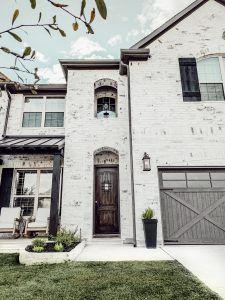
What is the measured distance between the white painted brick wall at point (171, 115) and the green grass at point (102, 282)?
104 inches

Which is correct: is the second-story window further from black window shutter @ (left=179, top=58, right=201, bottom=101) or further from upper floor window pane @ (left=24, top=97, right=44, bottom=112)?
black window shutter @ (left=179, top=58, right=201, bottom=101)

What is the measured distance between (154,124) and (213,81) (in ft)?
9.08

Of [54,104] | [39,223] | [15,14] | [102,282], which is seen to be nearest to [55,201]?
[39,223]

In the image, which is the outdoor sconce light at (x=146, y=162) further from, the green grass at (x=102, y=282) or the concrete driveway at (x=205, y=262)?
the green grass at (x=102, y=282)

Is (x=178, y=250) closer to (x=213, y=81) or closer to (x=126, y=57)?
(x=213, y=81)

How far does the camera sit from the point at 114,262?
14.9ft

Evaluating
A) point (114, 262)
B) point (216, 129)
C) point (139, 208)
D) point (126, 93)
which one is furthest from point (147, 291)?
point (126, 93)

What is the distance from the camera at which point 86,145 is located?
816 centimetres

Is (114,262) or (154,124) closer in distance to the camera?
(114,262)

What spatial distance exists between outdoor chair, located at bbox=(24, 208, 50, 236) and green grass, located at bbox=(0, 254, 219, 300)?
3.17 metres

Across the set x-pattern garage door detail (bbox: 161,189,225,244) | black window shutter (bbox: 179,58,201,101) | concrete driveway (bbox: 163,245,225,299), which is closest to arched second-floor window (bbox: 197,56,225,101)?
black window shutter (bbox: 179,58,201,101)

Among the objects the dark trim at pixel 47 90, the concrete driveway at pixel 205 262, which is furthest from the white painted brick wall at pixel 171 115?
the dark trim at pixel 47 90

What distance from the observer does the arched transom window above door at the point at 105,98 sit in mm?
9008

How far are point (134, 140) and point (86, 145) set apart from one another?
6.13ft
